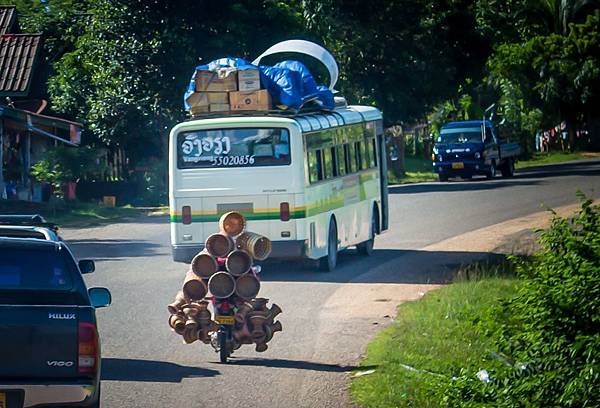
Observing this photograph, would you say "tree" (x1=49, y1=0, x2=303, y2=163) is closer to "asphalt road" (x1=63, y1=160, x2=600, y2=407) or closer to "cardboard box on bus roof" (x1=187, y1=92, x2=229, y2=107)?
"asphalt road" (x1=63, y1=160, x2=600, y2=407)

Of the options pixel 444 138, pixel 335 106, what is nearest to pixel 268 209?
pixel 335 106

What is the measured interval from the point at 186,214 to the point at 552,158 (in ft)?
142

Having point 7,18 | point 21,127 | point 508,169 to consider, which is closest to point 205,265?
point 21,127

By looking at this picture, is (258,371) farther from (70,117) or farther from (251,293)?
(70,117)

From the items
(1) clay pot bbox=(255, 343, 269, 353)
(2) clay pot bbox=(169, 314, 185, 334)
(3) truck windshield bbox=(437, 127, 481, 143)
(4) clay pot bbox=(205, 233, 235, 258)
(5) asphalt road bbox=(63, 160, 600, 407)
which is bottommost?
(5) asphalt road bbox=(63, 160, 600, 407)

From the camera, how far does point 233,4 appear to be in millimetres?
37719

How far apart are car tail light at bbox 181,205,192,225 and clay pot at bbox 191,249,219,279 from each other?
6.83 m

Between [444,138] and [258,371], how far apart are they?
33.2 metres

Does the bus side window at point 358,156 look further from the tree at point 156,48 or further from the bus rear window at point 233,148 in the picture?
the tree at point 156,48

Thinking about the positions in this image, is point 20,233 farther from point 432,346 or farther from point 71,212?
point 71,212

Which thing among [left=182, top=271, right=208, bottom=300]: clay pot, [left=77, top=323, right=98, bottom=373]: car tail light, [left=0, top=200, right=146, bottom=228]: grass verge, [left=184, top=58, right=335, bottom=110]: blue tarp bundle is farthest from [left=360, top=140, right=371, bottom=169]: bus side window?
[left=77, top=323, right=98, bottom=373]: car tail light

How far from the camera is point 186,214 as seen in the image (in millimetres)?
19109

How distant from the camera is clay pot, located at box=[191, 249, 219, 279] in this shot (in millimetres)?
12305

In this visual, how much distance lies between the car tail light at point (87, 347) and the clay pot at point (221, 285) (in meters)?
3.92
